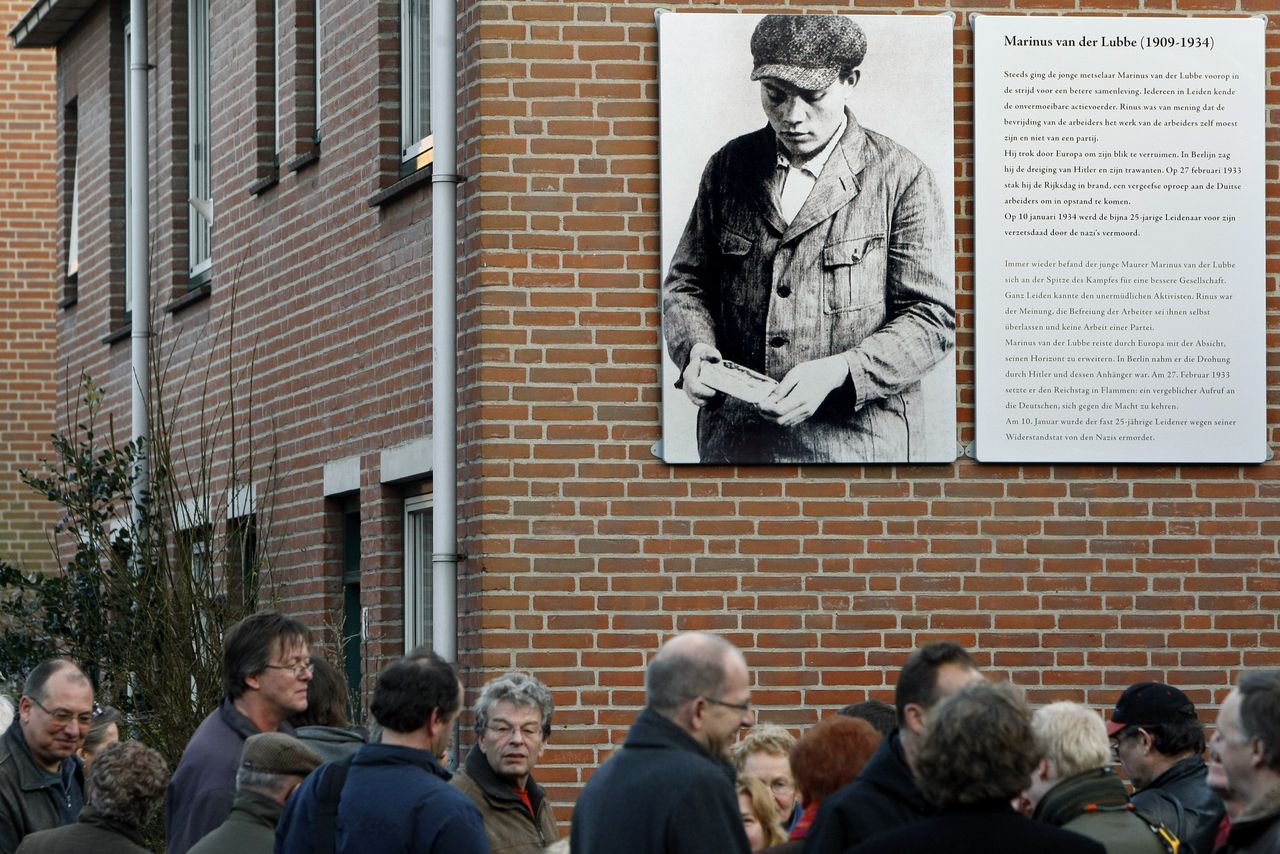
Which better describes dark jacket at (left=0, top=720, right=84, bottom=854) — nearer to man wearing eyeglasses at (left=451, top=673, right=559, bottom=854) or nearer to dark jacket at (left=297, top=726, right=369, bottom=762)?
dark jacket at (left=297, top=726, right=369, bottom=762)

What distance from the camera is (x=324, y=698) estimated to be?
774 centimetres

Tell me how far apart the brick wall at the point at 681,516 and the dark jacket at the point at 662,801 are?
15.5 feet

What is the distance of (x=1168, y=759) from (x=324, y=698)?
2901 millimetres

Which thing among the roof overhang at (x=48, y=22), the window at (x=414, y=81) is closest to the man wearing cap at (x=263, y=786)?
the window at (x=414, y=81)

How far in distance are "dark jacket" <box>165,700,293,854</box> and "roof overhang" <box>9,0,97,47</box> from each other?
43.2 ft

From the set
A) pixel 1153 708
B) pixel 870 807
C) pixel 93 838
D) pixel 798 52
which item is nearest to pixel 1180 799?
pixel 1153 708

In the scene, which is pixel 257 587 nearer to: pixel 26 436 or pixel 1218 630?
pixel 1218 630

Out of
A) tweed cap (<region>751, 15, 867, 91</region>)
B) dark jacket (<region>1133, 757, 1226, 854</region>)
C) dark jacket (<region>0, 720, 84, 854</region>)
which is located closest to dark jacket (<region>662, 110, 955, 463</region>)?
tweed cap (<region>751, 15, 867, 91</region>)

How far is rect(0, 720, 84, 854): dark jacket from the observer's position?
8000 mm

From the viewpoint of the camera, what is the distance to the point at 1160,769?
764 centimetres

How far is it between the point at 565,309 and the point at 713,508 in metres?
1.15

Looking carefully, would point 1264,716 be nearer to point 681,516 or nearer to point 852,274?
point 681,516

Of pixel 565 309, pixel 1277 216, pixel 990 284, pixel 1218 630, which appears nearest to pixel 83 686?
pixel 565 309

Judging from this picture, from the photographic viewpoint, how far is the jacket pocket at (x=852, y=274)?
1030 cm
